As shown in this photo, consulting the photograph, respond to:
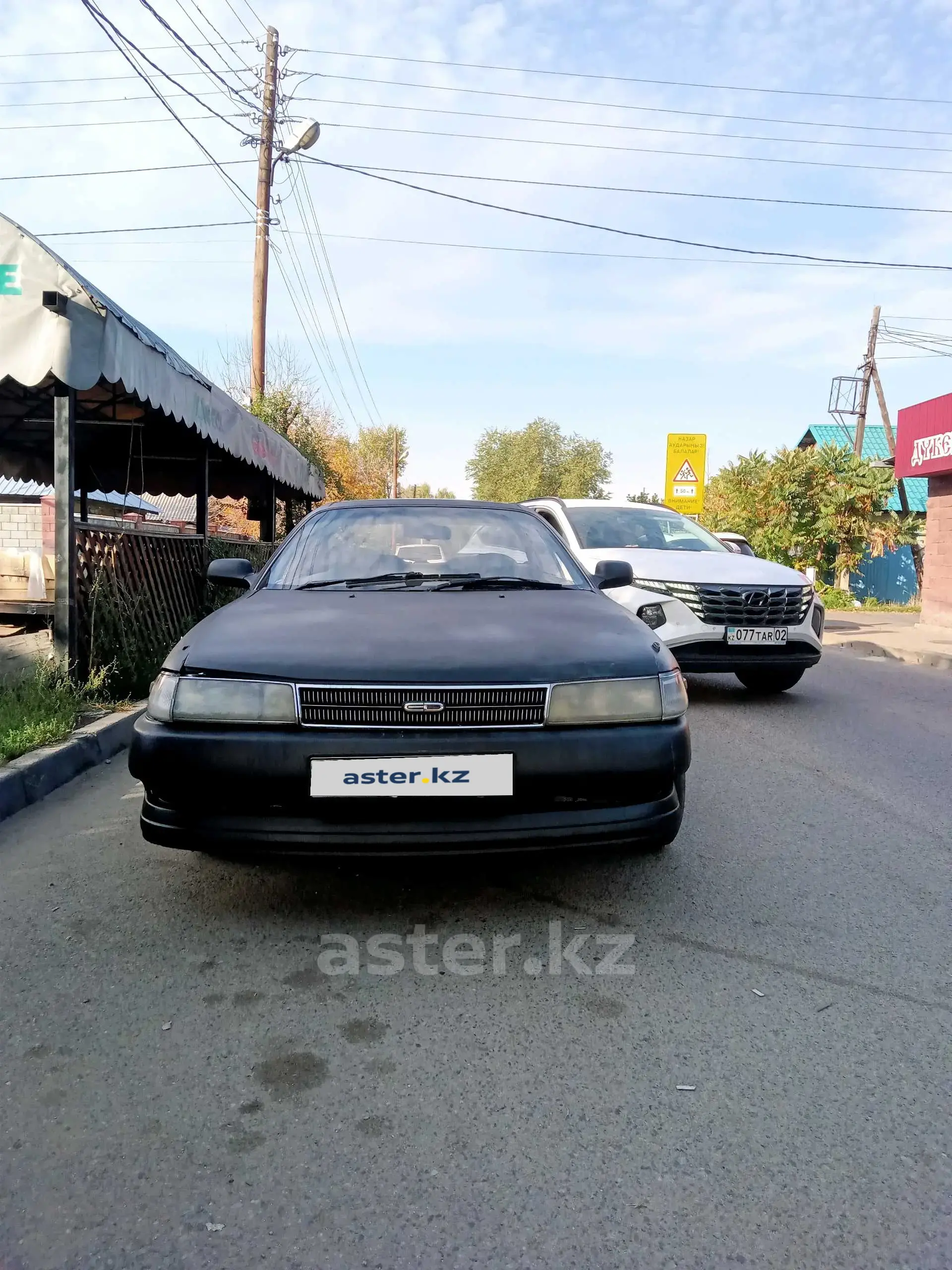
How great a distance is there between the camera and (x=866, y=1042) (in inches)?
86.7

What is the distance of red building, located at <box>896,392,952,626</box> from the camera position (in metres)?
14.7

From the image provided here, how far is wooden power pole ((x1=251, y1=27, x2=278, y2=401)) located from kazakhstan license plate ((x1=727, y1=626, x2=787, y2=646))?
38.8 feet

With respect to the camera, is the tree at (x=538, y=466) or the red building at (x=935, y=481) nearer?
the red building at (x=935, y=481)

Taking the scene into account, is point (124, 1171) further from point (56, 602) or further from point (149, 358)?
point (149, 358)

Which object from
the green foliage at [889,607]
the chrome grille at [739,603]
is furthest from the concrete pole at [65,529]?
the green foliage at [889,607]

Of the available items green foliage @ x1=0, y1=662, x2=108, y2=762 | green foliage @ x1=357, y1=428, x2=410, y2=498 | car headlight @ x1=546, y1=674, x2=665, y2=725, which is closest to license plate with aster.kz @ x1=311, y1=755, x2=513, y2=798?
car headlight @ x1=546, y1=674, x2=665, y2=725

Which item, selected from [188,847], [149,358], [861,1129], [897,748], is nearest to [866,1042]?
[861,1129]

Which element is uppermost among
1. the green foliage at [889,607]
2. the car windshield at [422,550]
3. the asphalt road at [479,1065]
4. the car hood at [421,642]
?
the car windshield at [422,550]

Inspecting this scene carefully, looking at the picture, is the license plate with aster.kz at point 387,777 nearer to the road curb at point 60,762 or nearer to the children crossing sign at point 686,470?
the road curb at point 60,762

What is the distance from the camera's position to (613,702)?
8.89 ft

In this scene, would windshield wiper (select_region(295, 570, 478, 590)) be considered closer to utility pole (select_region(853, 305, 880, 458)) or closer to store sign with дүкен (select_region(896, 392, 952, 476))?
store sign with дүкен (select_region(896, 392, 952, 476))

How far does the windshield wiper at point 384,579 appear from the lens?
3666mm

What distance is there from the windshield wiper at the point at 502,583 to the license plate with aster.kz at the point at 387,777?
1216mm

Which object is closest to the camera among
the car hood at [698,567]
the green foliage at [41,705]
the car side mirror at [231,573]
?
the car side mirror at [231,573]
